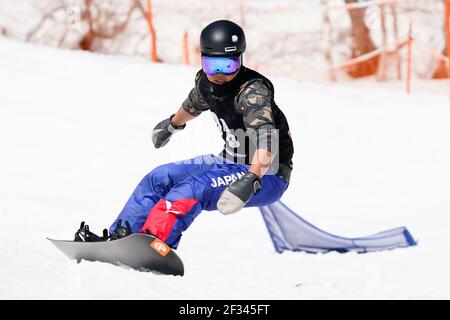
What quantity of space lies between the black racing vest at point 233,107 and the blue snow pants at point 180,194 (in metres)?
0.17

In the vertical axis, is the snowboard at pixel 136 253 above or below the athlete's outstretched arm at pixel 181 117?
below

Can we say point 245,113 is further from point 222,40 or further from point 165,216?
point 165,216

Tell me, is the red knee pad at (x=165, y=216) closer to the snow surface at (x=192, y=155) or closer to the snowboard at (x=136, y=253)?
the snowboard at (x=136, y=253)

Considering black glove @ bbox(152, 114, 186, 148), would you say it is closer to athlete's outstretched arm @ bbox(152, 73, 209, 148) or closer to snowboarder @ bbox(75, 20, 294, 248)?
athlete's outstretched arm @ bbox(152, 73, 209, 148)

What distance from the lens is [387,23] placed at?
15922 mm

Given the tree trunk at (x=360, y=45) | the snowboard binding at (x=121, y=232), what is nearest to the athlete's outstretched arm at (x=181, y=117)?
the snowboard binding at (x=121, y=232)

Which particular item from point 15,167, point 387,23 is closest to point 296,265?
point 15,167

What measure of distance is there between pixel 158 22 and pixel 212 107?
11.1 meters

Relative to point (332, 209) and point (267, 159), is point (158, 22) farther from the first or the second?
point (267, 159)

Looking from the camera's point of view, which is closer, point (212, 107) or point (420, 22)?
point (212, 107)

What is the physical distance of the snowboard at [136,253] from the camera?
16.1ft

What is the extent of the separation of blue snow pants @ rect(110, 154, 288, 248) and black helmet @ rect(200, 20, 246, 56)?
0.73m

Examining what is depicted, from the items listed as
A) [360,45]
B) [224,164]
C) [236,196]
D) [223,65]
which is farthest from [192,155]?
[360,45]

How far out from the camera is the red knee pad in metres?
4.98
